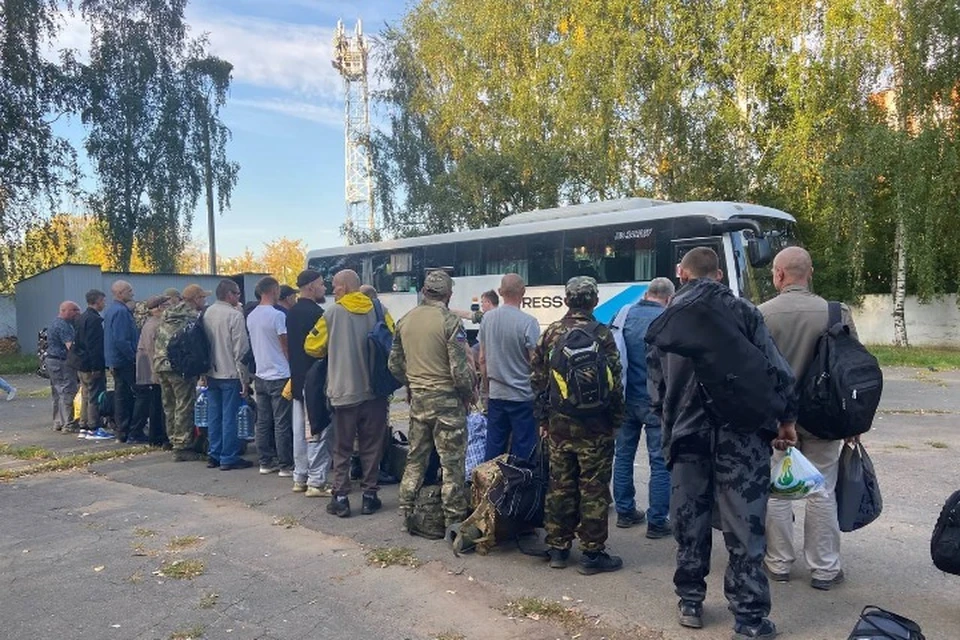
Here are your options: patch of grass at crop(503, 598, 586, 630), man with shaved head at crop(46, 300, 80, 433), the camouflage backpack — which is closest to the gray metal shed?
man with shaved head at crop(46, 300, 80, 433)

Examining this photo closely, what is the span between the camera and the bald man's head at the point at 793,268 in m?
4.42

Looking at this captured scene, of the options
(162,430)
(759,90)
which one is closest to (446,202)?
(759,90)

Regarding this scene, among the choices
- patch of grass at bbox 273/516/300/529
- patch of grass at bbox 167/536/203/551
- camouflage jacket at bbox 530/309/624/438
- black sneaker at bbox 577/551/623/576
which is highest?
camouflage jacket at bbox 530/309/624/438

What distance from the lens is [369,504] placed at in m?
6.20

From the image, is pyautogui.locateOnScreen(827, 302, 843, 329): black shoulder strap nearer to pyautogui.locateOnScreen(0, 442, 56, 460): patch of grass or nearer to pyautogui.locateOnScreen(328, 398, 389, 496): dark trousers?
pyautogui.locateOnScreen(328, 398, 389, 496): dark trousers

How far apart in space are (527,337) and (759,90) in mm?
21287

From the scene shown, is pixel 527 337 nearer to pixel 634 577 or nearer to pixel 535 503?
pixel 535 503

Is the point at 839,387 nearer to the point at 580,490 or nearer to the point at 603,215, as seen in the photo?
Answer: the point at 580,490

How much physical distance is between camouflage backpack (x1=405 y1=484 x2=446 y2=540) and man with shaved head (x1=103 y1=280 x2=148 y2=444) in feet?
17.8

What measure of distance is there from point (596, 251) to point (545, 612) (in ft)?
43.8

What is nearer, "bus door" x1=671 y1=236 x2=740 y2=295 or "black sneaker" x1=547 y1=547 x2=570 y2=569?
"black sneaker" x1=547 y1=547 x2=570 y2=569

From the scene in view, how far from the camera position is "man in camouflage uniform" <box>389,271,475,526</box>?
5.49 m

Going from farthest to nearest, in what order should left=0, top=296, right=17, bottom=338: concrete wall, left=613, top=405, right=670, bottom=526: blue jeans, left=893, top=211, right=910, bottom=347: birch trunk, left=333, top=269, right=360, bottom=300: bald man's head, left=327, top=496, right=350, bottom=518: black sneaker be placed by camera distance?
left=0, top=296, right=17, bottom=338: concrete wall, left=893, top=211, right=910, bottom=347: birch trunk, left=333, top=269, right=360, bottom=300: bald man's head, left=327, top=496, right=350, bottom=518: black sneaker, left=613, top=405, right=670, bottom=526: blue jeans

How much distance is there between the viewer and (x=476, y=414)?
6.27 meters
